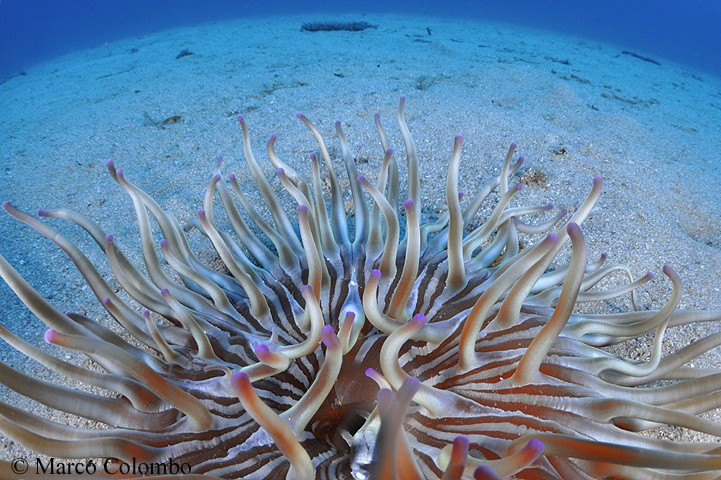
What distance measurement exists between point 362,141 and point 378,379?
2739 millimetres

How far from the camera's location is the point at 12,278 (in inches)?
45.9

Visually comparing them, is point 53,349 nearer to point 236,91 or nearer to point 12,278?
point 12,278

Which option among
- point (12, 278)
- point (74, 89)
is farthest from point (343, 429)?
point (74, 89)

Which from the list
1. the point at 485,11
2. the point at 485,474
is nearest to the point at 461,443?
the point at 485,474

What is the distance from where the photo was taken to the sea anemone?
3.16 ft

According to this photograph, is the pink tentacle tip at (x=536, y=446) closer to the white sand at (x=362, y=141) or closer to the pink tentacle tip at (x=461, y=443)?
the pink tentacle tip at (x=461, y=443)

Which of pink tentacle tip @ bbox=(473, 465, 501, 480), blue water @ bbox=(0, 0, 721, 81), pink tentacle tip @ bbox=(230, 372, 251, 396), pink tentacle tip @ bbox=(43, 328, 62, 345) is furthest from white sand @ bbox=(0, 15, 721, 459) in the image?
blue water @ bbox=(0, 0, 721, 81)

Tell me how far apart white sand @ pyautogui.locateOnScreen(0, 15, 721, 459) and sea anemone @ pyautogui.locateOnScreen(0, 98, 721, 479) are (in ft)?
2.52

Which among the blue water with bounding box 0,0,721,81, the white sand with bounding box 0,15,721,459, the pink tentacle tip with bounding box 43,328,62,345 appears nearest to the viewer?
the pink tentacle tip with bounding box 43,328,62,345

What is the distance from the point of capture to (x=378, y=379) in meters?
1.01

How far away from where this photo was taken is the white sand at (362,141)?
8.12ft

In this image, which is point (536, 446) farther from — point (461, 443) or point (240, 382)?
point (240, 382)

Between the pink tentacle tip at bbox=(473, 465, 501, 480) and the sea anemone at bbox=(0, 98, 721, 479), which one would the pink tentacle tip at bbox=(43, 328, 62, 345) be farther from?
the pink tentacle tip at bbox=(473, 465, 501, 480)

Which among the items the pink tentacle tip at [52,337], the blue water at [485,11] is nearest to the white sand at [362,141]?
the pink tentacle tip at [52,337]
